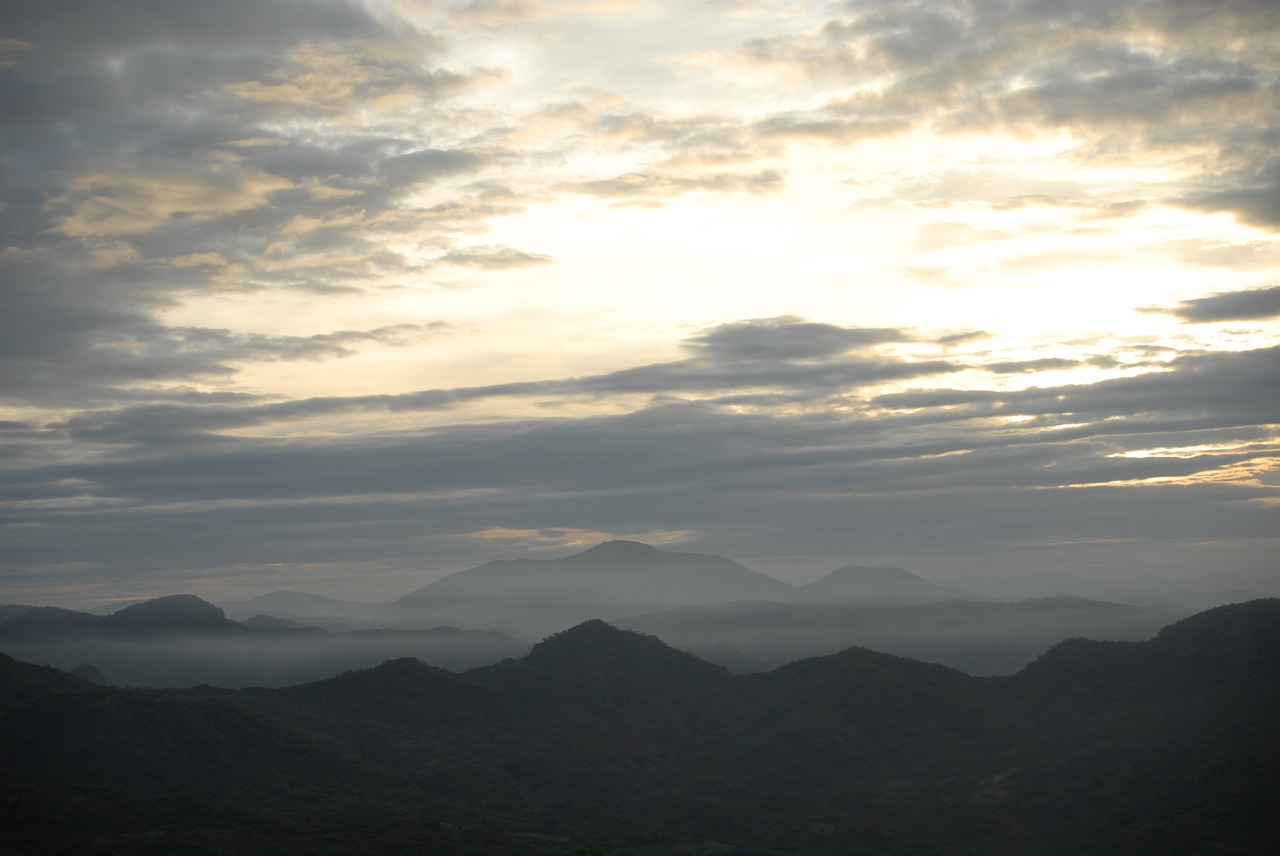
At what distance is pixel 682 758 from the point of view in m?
153

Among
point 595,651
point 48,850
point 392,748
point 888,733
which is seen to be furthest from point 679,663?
point 48,850

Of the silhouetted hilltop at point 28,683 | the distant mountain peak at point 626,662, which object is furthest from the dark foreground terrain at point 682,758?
the distant mountain peak at point 626,662

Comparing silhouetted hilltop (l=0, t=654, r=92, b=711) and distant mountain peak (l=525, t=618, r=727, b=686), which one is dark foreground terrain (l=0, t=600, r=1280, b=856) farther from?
distant mountain peak (l=525, t=618, r=727, b=686)

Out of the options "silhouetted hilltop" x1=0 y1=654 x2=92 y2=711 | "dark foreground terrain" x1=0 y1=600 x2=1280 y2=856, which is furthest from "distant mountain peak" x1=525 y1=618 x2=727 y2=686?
"silhouetted hilltop" x1=0 y1=654 x2=92 y2=711

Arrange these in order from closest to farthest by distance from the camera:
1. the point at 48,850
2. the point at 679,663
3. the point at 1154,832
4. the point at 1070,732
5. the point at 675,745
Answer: the point at 48,850 → the point at 1154,832 → the point at 1070,732 → the point at 675,745 → the point at 679,663

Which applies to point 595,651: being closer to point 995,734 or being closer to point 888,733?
point 888,733

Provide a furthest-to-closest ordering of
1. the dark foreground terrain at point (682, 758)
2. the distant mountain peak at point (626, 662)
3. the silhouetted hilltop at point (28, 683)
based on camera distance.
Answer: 1. the distant mountain peak at point (626, 662)
2. the silhouetted hilltop at point (28, 683)
3. the dark foreground terrain at point (682, 758)

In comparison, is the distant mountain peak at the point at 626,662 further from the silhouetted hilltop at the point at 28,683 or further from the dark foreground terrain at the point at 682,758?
the silhouetted hilltop at the point at 28,683

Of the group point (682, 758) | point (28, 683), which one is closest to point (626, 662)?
point (682, 758)

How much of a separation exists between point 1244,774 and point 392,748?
10492cm

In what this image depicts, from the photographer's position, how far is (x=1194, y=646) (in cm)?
14938

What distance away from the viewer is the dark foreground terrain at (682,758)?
95812 mm

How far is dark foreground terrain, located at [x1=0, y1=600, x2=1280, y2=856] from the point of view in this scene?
314 ft

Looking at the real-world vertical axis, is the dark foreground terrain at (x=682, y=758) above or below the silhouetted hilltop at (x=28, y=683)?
below
